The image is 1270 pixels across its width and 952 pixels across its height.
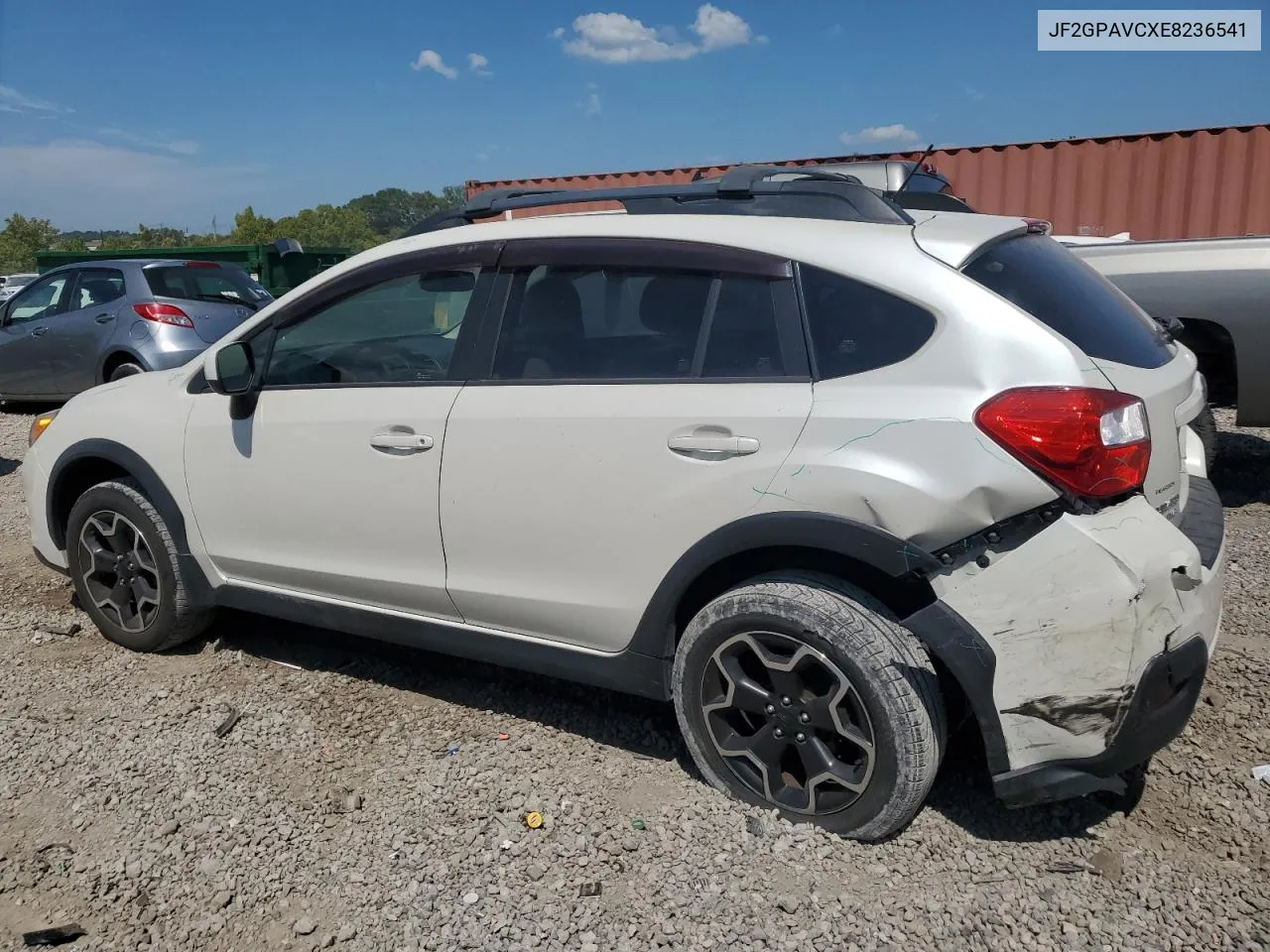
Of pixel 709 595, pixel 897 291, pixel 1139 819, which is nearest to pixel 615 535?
pixel 709 595

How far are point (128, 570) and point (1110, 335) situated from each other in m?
3.72

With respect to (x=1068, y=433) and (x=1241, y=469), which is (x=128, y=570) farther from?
(x=1241, y=469)

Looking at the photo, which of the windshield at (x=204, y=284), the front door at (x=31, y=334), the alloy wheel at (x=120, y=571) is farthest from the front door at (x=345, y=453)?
the front door at (x=31, y=334)

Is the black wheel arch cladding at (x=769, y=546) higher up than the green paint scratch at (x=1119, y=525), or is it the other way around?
the green paint scratch at (x=1119, y=525)

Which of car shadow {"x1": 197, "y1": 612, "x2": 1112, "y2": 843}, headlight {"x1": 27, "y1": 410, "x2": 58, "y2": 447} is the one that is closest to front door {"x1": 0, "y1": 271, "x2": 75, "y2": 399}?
headlight {"x1": 27, "y1": 410, "x2": 58, "y2": 447}

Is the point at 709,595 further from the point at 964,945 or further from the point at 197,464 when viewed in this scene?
the point at 197,464

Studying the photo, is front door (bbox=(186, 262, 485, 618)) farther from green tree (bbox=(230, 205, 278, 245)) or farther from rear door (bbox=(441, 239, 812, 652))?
green tree (bbox=(230, 205, 278, 245))

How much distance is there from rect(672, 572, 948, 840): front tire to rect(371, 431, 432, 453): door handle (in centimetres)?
104

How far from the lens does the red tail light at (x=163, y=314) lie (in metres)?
9.17

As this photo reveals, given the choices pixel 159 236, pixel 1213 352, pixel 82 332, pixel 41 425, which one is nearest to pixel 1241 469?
pixel 1213 352

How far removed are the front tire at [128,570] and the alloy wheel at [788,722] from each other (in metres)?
2.34

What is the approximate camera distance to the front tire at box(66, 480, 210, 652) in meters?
3.96

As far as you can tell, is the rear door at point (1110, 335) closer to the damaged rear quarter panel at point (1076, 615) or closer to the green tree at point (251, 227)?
the damaged rear quarter panel at point (1076, 615)

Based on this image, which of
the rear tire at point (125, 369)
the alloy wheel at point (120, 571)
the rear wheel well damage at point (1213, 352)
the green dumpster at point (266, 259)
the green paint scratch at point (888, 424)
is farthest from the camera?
the green dumpster at point (266, 259)
